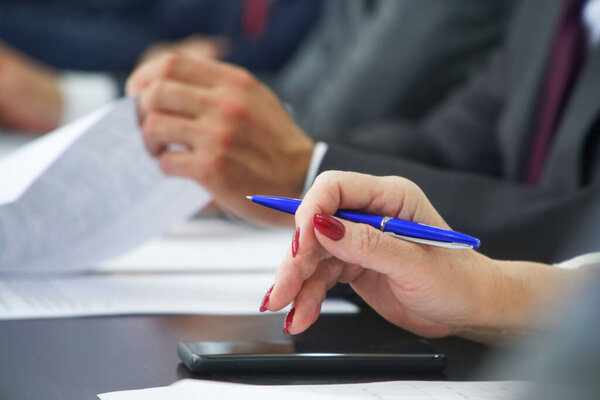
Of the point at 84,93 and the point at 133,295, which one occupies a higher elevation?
the point at 84,93

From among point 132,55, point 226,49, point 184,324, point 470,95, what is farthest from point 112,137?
point 132,55

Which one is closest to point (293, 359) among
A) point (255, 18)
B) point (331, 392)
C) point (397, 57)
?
point (331, 392)

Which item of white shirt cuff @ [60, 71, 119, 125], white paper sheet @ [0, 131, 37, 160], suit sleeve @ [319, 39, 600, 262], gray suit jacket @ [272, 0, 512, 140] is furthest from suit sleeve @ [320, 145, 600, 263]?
white shirt cuff @ [60, 71, 119, 125]

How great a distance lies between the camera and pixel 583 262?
1.31 ft

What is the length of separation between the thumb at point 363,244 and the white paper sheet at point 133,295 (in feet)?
0.47

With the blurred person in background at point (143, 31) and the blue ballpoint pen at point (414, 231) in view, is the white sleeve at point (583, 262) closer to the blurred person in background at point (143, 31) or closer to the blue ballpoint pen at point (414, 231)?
the blue ballpoint pen at point (414, 231)

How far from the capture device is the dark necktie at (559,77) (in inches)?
27.8

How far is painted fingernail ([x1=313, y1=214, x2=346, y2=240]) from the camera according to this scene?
32 cm

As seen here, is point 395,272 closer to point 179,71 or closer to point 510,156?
point 179,71

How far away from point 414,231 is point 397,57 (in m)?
0.92

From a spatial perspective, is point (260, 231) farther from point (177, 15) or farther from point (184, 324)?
point (177, 15)

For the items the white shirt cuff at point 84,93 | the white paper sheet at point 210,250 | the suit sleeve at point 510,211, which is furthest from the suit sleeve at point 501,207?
the white shirt cuff at point 84,93

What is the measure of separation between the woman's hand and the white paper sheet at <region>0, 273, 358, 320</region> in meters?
0.09

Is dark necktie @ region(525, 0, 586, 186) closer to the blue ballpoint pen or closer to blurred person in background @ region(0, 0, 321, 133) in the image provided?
the blue ballpoint pen
